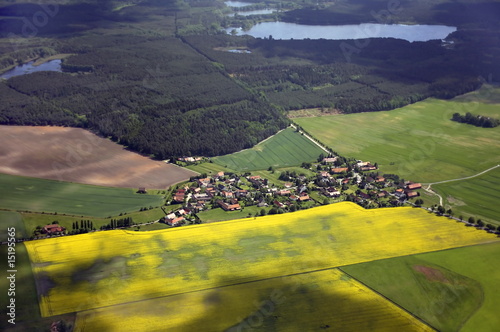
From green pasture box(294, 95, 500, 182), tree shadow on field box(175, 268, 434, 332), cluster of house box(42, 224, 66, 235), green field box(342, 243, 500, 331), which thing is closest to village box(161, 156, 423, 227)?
green pasture box(294, 95, 500, 182)

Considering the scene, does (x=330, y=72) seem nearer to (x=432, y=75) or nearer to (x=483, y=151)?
(x=432, y=75)

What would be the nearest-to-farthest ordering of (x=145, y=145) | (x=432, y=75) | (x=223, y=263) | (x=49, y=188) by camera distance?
(x=223, y=263)
(x=49, y=188)
(x=145, y=145)
(x=432, y=75)

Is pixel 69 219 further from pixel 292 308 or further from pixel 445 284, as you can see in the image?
pixel 445 284

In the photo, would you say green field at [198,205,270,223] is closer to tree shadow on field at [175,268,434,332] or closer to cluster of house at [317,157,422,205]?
cluster of house at [317,157,422,205]

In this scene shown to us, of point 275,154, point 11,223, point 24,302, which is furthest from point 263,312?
point 275,154

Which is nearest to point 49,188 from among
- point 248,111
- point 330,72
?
point 248,111

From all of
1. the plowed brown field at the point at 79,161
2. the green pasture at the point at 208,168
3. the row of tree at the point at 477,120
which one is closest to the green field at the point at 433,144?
the row of tree at the point at 477,120
